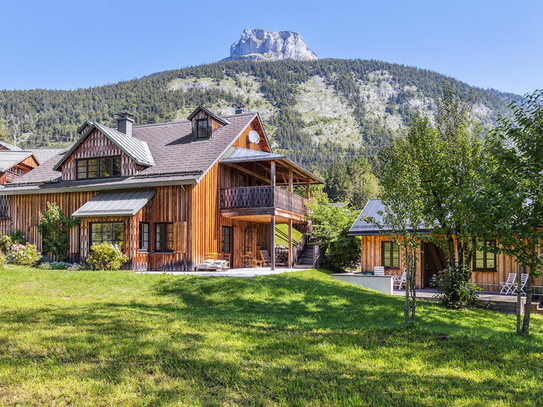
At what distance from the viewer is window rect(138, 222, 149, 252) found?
1900cm

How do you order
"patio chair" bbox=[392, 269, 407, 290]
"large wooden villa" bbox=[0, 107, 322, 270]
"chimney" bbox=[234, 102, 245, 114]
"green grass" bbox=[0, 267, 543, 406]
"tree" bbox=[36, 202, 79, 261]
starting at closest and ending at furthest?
"green grass" bbox=[0, 267, 543, 406] < "large wooden villa" bbox=[0, 107, 322, 270] < "patio chair" bbox=[392, 269, 407, 290] < "tree" bbox=[36, 202, 79, 261] < "chimney" bbox=[234, 102, 245, 114]

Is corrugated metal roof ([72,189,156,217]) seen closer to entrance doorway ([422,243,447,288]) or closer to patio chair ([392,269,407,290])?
patio chair ([392,269,407,290])

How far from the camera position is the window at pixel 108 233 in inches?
744

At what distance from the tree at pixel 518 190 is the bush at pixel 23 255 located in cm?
1834

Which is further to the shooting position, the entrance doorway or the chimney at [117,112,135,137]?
the chimney at [117,112,135,137]

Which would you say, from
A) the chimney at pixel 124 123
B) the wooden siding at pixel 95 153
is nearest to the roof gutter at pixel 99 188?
the wooden siding at pixel 95 153

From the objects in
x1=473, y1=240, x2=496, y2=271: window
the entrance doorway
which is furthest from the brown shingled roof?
x1=473, y1=240, x2=496, y2=271: window

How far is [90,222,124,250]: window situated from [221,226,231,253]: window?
4996 mm

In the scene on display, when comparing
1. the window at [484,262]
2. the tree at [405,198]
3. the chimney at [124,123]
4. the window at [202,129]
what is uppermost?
the chimney at [124,123]

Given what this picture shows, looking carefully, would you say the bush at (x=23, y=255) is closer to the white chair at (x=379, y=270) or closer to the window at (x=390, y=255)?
the white chair at (x=379, y=270)

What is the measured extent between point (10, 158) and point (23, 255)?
10.9 metres

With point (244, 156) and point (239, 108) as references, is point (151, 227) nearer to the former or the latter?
point (244, 156)

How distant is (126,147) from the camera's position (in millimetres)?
20953

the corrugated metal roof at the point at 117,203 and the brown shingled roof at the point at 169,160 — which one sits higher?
the brown shingled roof at the point at 169,160
